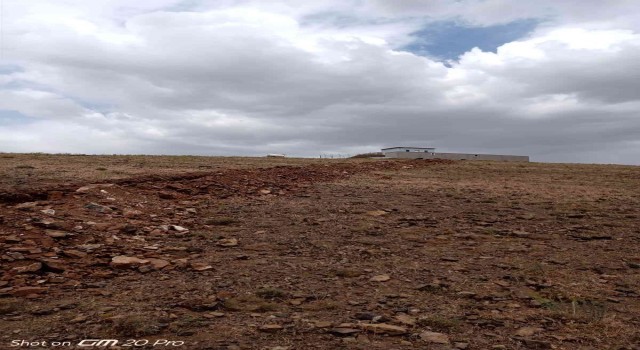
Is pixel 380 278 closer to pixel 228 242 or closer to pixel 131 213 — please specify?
pixel 228 242

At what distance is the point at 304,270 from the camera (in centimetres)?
460

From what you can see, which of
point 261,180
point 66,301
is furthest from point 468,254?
point 261,180

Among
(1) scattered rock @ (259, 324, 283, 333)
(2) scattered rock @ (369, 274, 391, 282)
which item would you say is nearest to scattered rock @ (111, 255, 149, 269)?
(1) scattered rock @ (259, 324, 283, 333)

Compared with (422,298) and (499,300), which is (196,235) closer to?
(422,298)

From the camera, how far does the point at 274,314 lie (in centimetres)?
346

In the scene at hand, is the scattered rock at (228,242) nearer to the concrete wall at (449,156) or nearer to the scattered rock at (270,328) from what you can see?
the scattered rock at (270,328)

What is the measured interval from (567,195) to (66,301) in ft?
32.0

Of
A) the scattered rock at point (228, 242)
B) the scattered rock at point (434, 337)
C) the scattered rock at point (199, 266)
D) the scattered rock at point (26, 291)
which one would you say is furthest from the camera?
the scattered rock at point (228, 242)

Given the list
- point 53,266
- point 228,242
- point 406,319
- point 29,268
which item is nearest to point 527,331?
point 406,319

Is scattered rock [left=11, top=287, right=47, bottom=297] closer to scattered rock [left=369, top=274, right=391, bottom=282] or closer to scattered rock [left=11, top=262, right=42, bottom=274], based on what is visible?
scattered rock [left=11, top=262, right=42, bottom=274]

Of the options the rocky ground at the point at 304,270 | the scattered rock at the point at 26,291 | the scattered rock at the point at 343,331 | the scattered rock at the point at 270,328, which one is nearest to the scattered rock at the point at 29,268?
the rocky ground at the point at 304,270

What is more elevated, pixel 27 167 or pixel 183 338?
pixel 27 167

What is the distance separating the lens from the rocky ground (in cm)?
319

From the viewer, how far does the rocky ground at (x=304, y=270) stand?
3193mm
